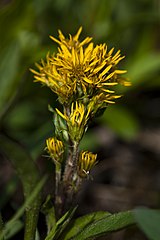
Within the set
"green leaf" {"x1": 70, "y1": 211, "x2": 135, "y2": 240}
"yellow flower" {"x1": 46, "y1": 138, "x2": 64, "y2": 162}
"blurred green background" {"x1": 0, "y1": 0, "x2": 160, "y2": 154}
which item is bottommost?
"green leaf" {"x1": 70, "y1": 211, "x2": 135, "y2": 240}

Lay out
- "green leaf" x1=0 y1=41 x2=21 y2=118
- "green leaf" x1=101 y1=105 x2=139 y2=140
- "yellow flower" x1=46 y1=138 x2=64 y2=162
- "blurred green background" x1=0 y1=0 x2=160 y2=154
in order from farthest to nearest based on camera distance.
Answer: "green leaf" x1=101 y1=105 x2=139 y2=140 < "blurred green background" x1=0 y1=0 x2=160 y2=154 < "green leaf" x1=0 y1=41 x2=21 y2=118 < "yellow flower" x1=46 y1=138 x2=64 y2=162

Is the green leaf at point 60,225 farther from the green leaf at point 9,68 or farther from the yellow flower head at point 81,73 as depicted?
the green leaf at point 9,68

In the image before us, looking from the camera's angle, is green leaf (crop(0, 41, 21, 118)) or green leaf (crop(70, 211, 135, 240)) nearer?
green leaf (crop(70, 211, 135, 240))

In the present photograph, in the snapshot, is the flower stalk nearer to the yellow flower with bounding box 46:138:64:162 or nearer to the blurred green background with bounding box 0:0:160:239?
the yellow flower with bounding box 46:138:64:162

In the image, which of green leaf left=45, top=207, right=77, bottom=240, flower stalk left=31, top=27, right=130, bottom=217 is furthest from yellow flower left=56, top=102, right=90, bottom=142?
green leaf left=45, top=207, right=77, bottom=240

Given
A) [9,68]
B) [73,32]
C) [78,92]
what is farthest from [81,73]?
[73,32]

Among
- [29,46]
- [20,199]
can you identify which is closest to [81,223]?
[20,199]
